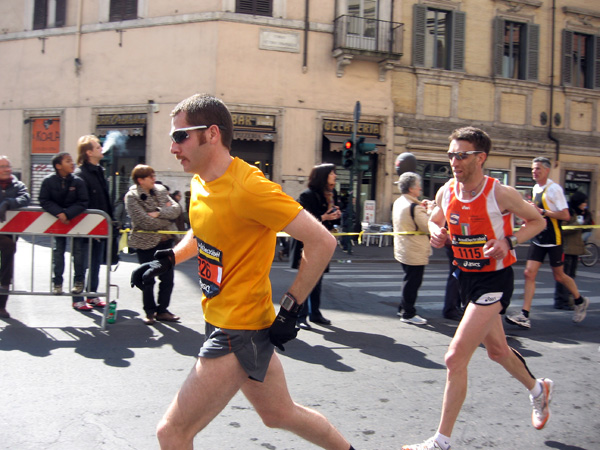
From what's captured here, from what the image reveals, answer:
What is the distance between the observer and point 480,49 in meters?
21.8

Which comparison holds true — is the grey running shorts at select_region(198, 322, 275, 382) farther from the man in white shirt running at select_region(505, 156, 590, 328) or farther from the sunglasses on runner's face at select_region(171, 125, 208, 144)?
the man in white shirt running at select_region(505, 156, 590, 328)

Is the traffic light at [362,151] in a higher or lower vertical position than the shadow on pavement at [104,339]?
higher

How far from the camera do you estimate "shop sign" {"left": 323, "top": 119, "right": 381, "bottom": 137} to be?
19.8m

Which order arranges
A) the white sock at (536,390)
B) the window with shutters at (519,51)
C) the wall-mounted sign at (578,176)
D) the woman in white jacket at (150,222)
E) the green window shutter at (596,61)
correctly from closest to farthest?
the white sock at (536,390) → the woman in white jacket at (150,222) → the window with shutters at (519,51) → the wall-mounted sign at (578,176) → the green window shutter at (596,61)

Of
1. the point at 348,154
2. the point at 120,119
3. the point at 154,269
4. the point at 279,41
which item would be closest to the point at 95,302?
the point at 154,269

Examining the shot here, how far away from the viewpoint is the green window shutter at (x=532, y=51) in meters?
22.3

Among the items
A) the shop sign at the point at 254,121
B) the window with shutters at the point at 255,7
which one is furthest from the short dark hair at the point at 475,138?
the window with shutters at the point at 255,7

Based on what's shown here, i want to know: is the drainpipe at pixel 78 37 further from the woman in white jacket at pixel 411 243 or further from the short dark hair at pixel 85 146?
the woman in white jacket at pixel 411 243

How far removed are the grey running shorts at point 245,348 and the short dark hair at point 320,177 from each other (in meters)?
4.51

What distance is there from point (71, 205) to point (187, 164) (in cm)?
466

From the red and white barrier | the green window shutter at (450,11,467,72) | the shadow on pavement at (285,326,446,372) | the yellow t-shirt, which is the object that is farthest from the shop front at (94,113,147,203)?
the yellow t-shirt

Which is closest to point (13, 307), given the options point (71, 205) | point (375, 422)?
point (71, 205)

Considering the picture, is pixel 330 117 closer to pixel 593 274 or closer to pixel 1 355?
pixel 593 274

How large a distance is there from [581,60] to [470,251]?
78.3 ft
